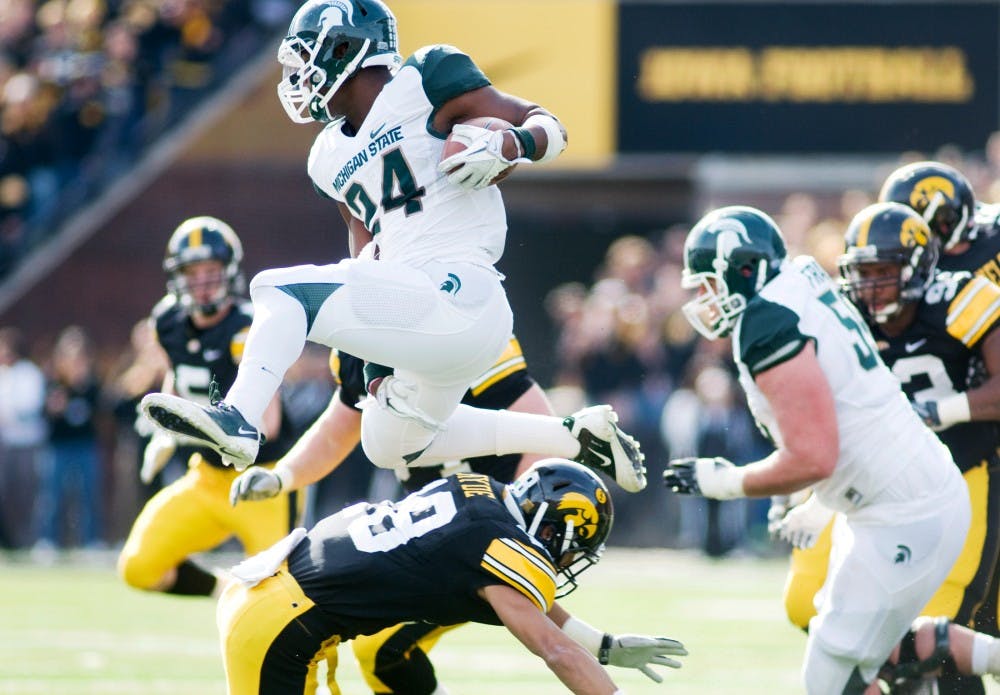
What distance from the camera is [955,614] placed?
19.5 ft

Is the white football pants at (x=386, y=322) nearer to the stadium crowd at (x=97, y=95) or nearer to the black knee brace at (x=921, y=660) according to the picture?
the black knee brace at (x=921, y=660)

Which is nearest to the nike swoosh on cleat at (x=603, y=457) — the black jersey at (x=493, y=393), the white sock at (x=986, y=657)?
the black jersey at (x=493, y=393)

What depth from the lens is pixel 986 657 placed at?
546 cm

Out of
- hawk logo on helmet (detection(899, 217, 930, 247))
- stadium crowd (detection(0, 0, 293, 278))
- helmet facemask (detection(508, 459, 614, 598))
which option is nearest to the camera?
helmet facemask (detection(508, 459, 614, 598))

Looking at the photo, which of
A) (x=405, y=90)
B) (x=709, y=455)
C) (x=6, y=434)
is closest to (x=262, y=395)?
(x=405, y=90)

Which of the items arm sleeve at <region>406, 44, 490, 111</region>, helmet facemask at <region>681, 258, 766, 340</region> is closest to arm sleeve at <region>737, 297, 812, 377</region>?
helmet facemask at <region>681, 258, 766, 340</region>

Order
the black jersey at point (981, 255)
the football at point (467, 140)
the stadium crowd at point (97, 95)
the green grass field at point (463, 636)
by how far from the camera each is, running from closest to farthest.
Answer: the football at point (467, 140), the black jersey at point (981, 255), the green grass field at point (463, 636), the stadium crowd at point (97, 95)

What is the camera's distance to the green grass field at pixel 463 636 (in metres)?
7.30

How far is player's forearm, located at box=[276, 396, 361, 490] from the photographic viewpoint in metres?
5.97

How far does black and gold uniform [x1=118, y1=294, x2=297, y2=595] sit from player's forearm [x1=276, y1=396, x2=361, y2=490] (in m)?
1.29

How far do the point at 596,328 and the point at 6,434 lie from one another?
503 centimetres

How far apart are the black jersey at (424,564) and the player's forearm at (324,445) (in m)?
1.13

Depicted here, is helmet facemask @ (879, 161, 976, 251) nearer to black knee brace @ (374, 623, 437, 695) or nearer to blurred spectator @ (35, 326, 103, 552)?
black knee brace @ (374, 623, 437, 695)

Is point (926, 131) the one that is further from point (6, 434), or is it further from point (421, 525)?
point (421, 525)
